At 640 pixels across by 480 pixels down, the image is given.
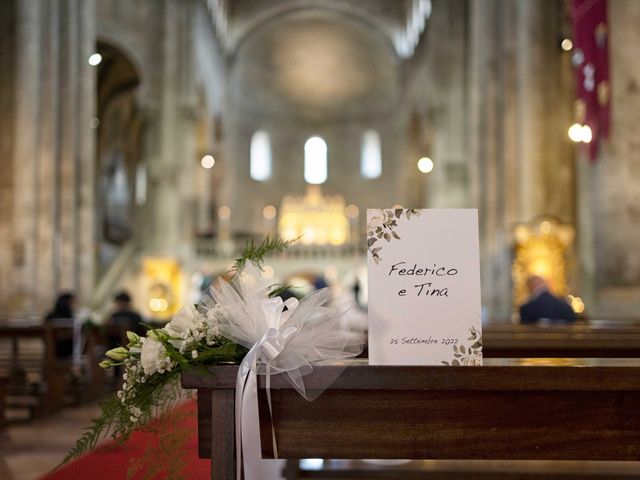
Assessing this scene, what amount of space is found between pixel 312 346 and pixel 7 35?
1284 centimetres

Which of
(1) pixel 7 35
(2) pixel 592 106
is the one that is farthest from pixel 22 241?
(2) pixel 592 106

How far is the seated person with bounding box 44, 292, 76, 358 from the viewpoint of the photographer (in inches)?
386

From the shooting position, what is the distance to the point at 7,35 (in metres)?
13.4

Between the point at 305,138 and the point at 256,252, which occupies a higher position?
the point at 305,138

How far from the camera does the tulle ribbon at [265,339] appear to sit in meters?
2.14

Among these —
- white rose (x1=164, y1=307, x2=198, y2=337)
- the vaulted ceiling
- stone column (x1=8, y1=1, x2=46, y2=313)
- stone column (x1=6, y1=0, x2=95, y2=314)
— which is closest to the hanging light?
stone column (x1=6, y1=0, x2=95, y2=314)

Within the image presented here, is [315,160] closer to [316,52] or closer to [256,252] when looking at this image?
[316,52]

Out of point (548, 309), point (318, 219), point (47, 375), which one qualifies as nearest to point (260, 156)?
point (318, 219)

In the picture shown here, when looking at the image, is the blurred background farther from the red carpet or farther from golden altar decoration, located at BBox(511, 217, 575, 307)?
the red carpet

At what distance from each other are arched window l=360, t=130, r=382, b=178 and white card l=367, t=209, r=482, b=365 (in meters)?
38.7

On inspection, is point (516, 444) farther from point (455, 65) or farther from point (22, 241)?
point (455, 65)

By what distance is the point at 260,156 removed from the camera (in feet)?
134

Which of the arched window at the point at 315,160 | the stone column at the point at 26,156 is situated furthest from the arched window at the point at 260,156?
the stone column at the point at 26,156

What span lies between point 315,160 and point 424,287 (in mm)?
39692
